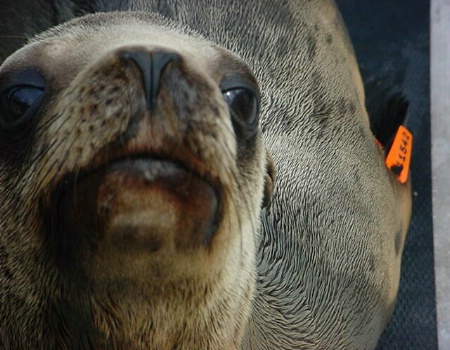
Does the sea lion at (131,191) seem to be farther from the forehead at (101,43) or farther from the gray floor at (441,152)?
the gray floor at (441,152)

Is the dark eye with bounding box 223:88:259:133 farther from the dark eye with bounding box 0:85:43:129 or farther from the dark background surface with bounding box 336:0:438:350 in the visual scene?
the dark background surface with bounding box 336:0:438:350

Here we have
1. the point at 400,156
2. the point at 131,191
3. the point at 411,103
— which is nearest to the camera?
the point at 131,191

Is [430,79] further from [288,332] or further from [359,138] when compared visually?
[288,332]

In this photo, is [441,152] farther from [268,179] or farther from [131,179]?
[131,179]

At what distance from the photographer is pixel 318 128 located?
5.00 ft

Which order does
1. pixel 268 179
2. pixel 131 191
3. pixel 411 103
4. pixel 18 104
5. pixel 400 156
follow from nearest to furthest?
pixel 131 191, pixel 18 104, pixel 268 179, pixel 400 156, pixel 411 103

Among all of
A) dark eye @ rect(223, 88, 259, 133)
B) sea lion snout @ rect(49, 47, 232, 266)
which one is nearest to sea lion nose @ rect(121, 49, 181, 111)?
sea lion snout @ rect(49, 47, 232, 266)

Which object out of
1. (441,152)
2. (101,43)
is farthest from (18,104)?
(441,152)

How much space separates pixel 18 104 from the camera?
2.48 feet

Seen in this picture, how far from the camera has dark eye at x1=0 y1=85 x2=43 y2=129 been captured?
2.44ft

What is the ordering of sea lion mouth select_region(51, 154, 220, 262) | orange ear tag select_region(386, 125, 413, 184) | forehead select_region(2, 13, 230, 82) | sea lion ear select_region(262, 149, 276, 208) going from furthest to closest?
orange ear tag select_region(386, 125, 413, 184) → sea lion ear select_region(262, 149, 276, 208) → forehead select_region(2, 13, 230, 82) → sea lion mouth select_region(51, 154, 220, 262)

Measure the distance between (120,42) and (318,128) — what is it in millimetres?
856

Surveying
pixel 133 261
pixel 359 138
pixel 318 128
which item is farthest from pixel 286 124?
pixel 133 261

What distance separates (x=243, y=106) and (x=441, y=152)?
1527 millimetres
